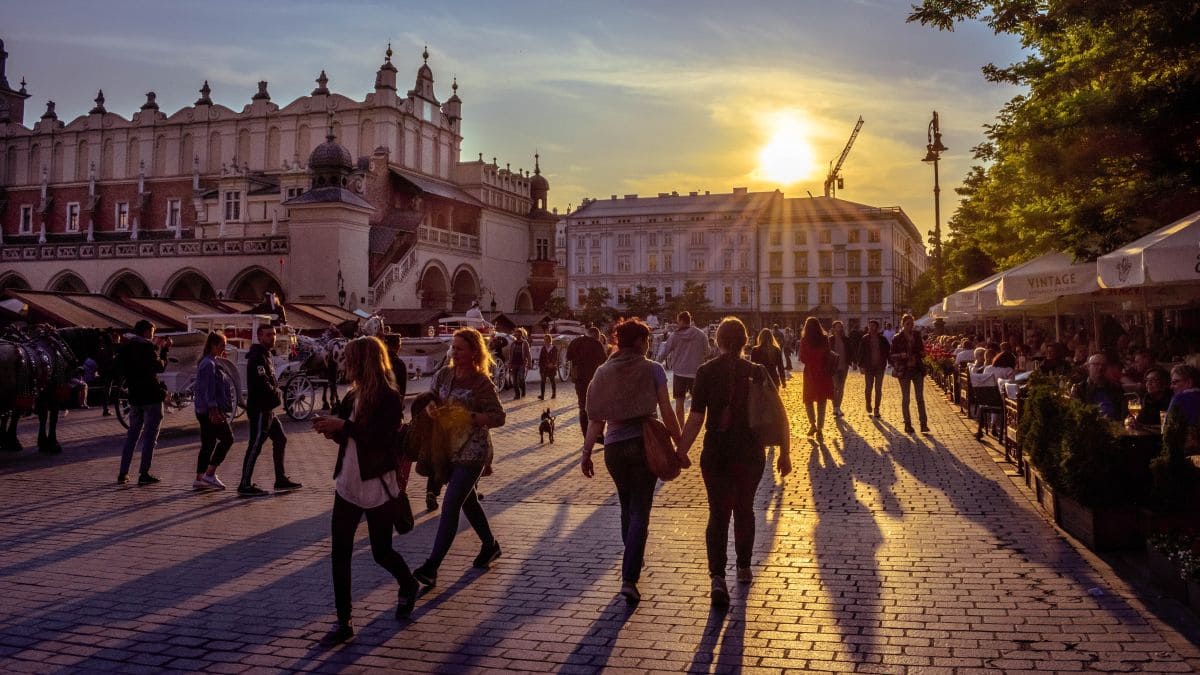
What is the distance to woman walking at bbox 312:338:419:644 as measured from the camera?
17.7 feet

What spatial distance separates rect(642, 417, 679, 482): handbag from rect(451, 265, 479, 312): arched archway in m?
54.1

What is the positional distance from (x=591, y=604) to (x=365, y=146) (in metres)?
54.7

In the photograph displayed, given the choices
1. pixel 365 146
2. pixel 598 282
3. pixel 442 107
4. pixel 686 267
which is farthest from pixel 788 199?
pixel 365 146

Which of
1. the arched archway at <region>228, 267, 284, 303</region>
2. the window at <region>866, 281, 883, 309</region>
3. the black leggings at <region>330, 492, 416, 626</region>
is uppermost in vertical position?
the window at <region>866, 281, 883, 309</region>

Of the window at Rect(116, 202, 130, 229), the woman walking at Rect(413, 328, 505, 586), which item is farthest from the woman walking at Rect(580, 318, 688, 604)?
the window at Rect(116, 202, 130, 229)

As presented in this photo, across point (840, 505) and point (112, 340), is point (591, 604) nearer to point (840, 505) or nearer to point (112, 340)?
point (840, 505)

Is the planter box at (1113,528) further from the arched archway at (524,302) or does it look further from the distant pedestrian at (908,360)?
the arched archway at (524,302)

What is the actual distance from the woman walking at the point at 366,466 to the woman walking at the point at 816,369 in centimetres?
1003

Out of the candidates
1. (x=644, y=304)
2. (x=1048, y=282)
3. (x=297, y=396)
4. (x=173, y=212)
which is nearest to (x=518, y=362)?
(x=297, y=396)

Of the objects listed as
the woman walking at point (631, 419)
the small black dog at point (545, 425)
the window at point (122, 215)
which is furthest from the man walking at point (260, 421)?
the window at point (122, 215)

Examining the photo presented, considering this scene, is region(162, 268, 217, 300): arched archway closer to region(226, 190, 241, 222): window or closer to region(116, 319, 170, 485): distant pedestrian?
region(226, 190, 241, 222): window

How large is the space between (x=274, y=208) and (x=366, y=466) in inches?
2092

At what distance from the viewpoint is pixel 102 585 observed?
647 centimetres

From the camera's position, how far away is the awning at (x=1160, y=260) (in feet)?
27.0
